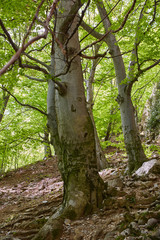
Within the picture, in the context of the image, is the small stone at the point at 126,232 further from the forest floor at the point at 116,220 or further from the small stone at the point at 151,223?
the small stone at the point at 151,223

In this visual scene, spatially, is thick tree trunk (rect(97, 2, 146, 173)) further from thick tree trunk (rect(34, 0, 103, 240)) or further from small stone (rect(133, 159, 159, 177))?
thick tree trunk (rect(34, 0, 103, 240))

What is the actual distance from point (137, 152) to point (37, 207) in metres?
3.06

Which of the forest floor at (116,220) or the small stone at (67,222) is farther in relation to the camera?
the small stone at (67,222)

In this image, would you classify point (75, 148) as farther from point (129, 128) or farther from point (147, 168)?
point (129, 128)

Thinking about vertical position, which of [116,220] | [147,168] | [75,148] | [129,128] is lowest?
[116,220]

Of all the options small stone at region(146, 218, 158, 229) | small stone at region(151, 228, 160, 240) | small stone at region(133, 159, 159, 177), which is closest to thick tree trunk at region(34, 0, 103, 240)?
small stone at region(146, 218, 158, 229)

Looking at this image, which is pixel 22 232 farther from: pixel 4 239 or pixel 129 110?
pixel 129 110

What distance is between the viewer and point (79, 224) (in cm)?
257

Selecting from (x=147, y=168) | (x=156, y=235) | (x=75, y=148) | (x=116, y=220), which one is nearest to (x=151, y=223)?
(x=156, y=235)

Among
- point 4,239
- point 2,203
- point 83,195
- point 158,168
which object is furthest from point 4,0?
point 2,203

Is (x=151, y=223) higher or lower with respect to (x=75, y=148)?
lower

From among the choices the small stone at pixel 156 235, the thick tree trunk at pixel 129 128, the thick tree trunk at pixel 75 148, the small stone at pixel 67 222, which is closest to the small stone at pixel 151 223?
the small stone at pixel 156 235

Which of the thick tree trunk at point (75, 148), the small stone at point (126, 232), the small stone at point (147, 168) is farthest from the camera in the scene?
the small stone at point (147, 168)

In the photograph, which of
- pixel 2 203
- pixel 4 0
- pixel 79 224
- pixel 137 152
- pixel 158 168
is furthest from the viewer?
pixel 2 203
